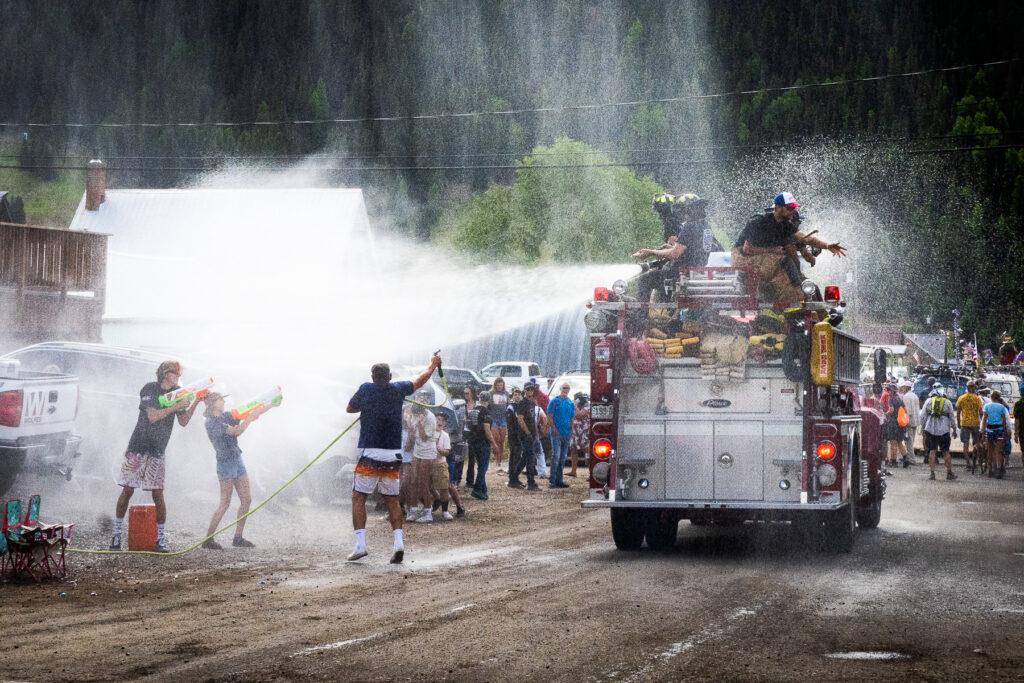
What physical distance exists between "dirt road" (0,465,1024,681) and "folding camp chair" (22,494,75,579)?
0.25 m

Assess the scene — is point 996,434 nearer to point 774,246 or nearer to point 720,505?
point 774,246

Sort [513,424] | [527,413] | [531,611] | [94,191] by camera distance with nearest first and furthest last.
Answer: [531,611] → [513,424] → [527,413] → [94,191]

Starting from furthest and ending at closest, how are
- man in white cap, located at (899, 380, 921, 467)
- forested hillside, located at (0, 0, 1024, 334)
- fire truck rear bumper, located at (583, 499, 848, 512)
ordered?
forested hillside, located at (0, 0, 1024, 334) < man in white cap, located at (899, 380, 921, 467) < fire truck rear bumper, located at (583, 499, 848, 512)

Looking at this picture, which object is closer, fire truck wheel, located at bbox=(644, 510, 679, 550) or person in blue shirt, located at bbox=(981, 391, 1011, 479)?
fire truck wheel, located at bbox=(644, 510, 679, 550)

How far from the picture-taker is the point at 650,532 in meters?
13.3

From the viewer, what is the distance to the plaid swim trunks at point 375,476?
40.3 ft

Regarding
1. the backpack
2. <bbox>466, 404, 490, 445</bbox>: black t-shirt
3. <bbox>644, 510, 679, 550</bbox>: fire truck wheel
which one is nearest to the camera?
<bbox>644, 510, 679, 550</bbox>: fire truck wheel

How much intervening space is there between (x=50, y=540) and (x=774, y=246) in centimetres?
733

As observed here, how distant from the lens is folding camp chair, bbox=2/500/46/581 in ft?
33.5

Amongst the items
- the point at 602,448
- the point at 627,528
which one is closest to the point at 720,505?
the point at 602,448

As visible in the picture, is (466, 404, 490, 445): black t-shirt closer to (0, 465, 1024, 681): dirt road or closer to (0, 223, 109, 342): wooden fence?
(0, 465, 1024, 681): dirt road

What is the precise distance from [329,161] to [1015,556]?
83.8 metres

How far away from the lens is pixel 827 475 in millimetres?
11789

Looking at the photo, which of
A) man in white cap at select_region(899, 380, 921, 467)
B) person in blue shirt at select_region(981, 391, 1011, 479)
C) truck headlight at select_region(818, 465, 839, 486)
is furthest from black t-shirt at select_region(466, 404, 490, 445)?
man in white cap at select_region(899, 380, 921, 467)
